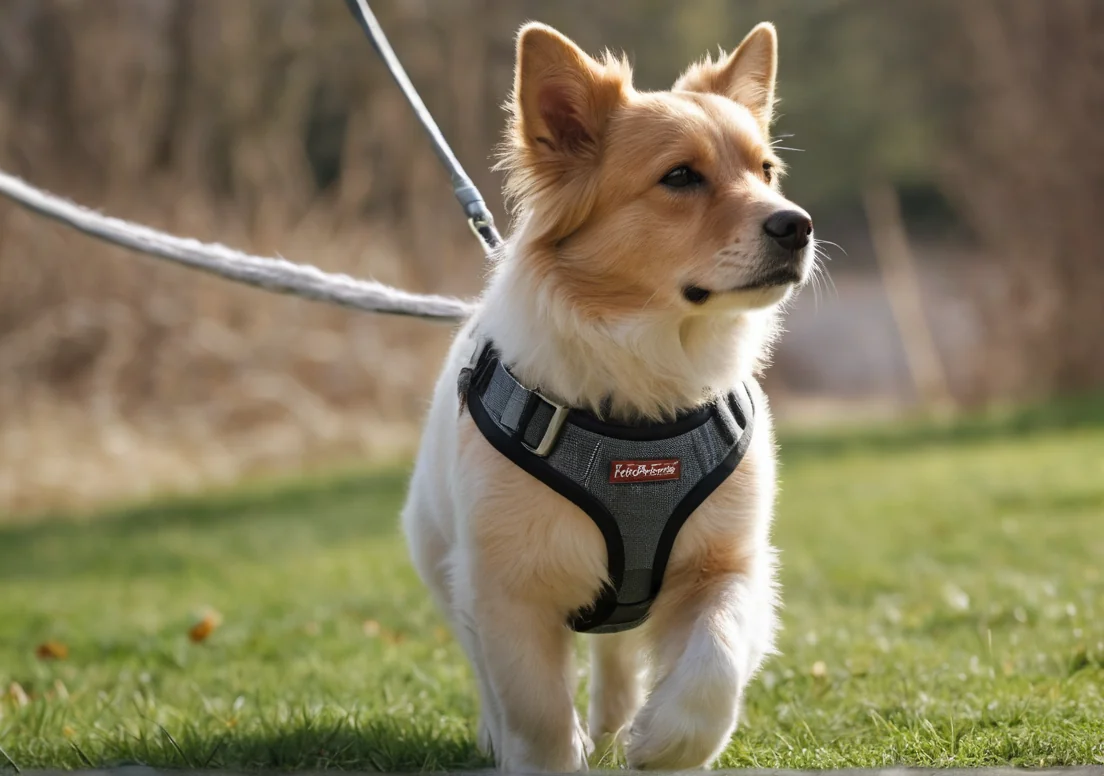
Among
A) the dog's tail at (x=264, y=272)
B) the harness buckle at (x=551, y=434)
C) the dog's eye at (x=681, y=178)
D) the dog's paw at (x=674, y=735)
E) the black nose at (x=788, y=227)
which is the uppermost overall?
the dog's eye at (x=681, y=178)

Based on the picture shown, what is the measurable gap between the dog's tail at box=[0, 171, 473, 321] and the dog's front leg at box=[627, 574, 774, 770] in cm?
142

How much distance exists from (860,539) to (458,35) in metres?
9.95

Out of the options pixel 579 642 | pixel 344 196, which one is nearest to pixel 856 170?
pixel 344 196

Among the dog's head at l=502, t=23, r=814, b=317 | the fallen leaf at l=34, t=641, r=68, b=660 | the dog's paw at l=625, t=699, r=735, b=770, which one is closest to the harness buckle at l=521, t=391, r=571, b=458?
the dog's head at l=502, t=23, r=814, b=317

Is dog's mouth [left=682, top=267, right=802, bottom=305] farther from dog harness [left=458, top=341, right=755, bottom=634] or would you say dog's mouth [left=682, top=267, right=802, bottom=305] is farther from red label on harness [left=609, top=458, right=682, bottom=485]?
red label on harness [left=609, top=458, right=682, bottom=485]

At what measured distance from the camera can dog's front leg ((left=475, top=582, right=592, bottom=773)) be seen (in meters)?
3.19

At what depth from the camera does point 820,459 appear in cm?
1195

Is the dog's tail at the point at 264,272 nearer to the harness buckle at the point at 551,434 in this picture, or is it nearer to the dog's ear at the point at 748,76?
the harness buckle at the point at 551,434

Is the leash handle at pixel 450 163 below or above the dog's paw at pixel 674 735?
above

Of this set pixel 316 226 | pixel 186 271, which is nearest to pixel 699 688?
pixel 186 271

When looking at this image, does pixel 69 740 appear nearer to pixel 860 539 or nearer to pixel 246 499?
pixel 860 539

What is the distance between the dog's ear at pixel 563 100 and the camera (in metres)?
3.47

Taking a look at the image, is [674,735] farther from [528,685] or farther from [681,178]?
[681,178]

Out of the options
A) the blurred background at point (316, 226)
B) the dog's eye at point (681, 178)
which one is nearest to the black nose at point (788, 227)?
the dog's eye at point (681, 178)
